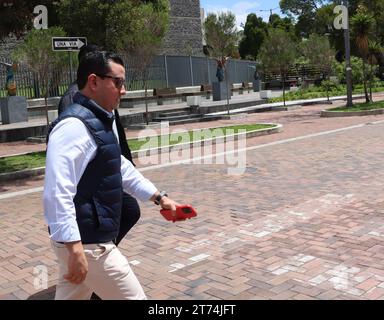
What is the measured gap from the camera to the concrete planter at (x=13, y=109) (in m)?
18.3

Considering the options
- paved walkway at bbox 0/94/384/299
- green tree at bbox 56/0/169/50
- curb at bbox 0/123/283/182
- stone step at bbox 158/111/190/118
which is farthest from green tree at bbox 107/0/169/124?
paved walkway at bbox 0/94/384/299

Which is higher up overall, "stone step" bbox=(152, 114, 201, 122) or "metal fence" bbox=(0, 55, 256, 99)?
"metal fence" bbox=(0, 55, 256, 99)

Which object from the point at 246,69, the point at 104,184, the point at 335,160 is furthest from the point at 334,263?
the point at 246,69

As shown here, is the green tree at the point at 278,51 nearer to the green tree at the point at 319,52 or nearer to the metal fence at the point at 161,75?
the metal fence at the point at 161,75

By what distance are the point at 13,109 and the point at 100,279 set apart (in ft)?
56.2

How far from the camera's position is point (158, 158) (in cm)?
1163

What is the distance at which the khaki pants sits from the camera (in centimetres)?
254

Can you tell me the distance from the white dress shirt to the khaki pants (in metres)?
0.22

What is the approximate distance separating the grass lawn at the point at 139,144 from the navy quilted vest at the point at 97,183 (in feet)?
27.0

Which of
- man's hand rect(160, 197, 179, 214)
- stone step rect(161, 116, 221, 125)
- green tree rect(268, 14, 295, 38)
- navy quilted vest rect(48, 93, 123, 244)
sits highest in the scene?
green tree rect(268, 14, 295, 38)

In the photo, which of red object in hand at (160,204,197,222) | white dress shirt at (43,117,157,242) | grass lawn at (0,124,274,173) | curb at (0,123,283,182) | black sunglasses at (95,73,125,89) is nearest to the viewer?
white dress shirt at (43,117,157,242)

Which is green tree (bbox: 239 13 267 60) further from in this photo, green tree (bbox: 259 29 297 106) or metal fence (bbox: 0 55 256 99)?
green tree (bbox: 259 29 297 106)
